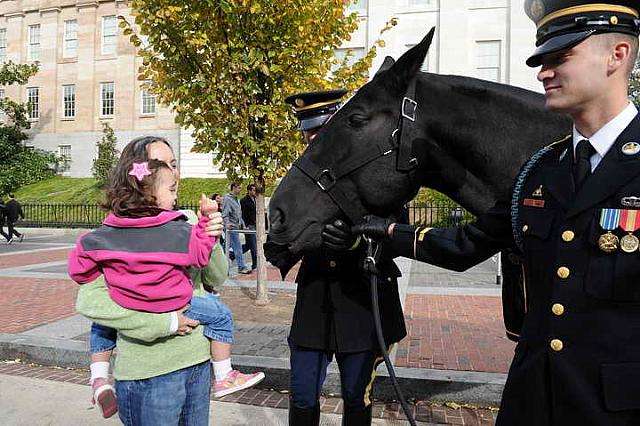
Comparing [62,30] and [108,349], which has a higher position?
[62,30]

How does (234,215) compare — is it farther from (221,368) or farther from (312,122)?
(221,368)

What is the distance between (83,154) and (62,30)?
9061 millimetres

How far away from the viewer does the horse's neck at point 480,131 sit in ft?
6.72

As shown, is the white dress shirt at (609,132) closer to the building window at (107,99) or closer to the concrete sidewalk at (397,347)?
the concrete sidewalk at (397,347)

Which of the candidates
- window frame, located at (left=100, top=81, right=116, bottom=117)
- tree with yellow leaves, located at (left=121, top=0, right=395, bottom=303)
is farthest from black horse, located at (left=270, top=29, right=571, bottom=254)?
window frame, located at (left=100, top=81, right=116, bottom=117)

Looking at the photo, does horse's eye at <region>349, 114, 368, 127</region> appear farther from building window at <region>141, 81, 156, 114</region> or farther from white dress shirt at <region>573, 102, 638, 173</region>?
building window at <region>141, 81, 156, 114</region>

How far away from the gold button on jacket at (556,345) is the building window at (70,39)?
129 feet

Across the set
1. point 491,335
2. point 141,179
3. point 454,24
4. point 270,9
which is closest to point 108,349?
point 141,179

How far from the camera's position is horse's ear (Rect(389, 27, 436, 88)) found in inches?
79.4

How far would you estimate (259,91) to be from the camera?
677cm

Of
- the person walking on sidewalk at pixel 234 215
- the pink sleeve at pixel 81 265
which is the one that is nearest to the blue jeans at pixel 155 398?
the pink sleeve at pixel 81 265

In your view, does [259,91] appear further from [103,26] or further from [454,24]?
[103,26]

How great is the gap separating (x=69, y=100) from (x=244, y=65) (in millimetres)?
33765

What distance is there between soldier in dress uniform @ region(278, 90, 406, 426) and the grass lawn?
21.3m
